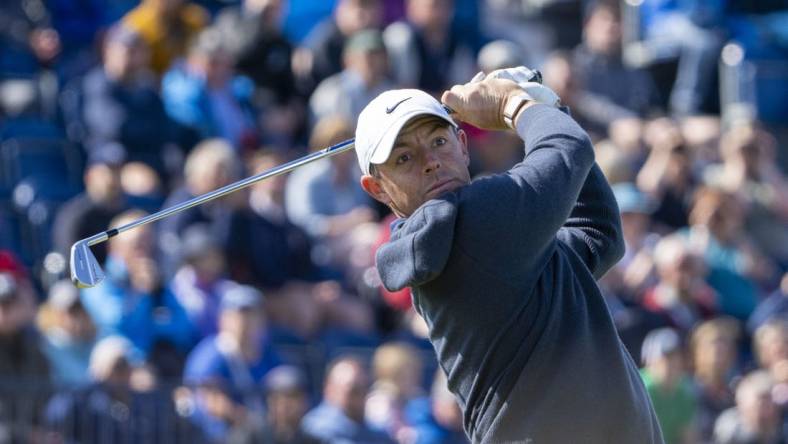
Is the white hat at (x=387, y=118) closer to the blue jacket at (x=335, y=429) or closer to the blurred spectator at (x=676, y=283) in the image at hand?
the blue jacket at (x=335, y=429)

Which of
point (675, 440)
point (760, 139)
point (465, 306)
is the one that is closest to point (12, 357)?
point (675, 440)

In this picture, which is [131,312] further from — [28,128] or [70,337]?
[28,128]

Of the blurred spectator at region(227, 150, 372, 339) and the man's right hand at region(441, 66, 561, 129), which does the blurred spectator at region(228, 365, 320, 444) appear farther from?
the man's right hand at region(441, 66, 561, 129)

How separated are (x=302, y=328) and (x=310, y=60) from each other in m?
2.64

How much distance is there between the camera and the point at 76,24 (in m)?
12.0

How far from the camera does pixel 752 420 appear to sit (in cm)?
977

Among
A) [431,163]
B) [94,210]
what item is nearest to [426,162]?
[431,163]

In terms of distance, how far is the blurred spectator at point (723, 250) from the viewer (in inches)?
439

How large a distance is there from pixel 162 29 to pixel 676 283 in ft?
13.0

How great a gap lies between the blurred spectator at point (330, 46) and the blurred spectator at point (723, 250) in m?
2.71

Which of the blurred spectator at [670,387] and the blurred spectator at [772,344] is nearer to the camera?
the blurred spectator at [670,387]

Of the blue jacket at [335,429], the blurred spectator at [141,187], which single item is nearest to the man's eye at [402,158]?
the blue jacket at [335,429]

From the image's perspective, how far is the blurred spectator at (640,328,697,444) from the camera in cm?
955

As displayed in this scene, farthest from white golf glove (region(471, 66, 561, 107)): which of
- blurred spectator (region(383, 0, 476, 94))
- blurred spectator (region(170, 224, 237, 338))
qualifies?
blurred spectator (region(383, 0, 476, 94))
